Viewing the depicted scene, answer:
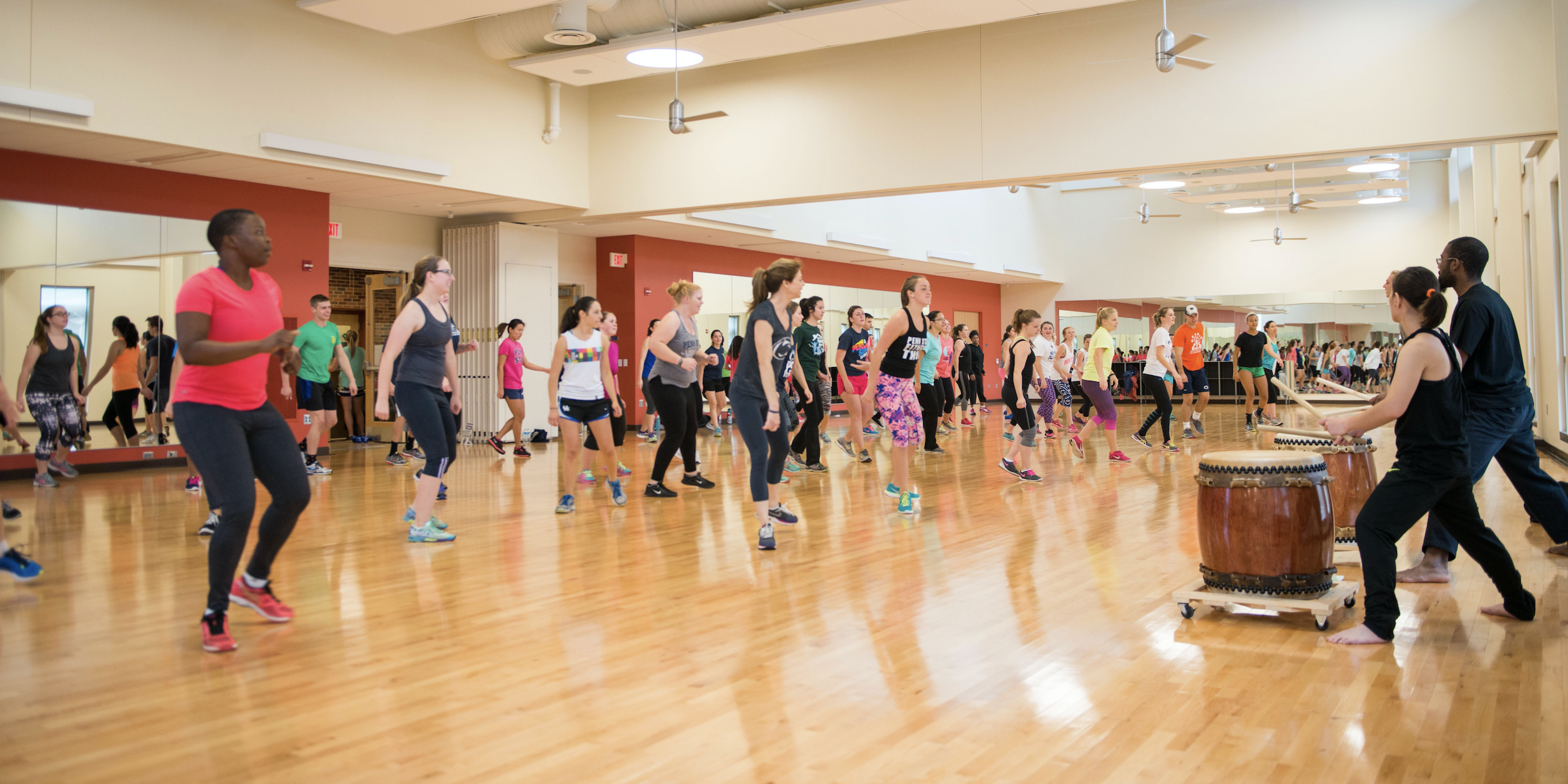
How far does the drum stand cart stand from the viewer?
3.80 m

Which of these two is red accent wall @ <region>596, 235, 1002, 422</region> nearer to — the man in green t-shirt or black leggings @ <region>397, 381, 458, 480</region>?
the man in green t-shirt

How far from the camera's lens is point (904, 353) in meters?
6.73

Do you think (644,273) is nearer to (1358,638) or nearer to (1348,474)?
(1348,474)

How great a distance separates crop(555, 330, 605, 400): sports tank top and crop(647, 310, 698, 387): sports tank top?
0.56 m

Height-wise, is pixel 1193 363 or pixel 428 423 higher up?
pixel 1193 363

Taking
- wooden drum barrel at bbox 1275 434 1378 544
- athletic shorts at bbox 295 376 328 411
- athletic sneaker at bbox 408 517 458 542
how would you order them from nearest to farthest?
wooden drum barrel at bbox 1275 434 1378 544
athletic sneaker at bbox 408 517 458 542
athletic shorts at bbox 295 376 328 411

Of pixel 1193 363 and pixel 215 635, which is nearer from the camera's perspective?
pixel 215 635

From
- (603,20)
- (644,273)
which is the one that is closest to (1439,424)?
(603,20)

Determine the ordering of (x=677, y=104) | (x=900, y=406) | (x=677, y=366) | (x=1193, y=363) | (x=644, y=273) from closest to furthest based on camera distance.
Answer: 1. (x=900, y=406)
2. (x=677, y=366)
3. (x=677, y=104)
4. (x=1193, y=363)
5. (x=644, y=273)

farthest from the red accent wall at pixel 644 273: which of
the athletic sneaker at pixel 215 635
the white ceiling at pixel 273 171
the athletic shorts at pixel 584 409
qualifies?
the athletic sneaker at pixel 215 635

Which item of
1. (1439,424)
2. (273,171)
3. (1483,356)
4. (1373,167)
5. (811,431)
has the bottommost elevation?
(811,431)

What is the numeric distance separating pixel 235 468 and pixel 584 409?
352 cm

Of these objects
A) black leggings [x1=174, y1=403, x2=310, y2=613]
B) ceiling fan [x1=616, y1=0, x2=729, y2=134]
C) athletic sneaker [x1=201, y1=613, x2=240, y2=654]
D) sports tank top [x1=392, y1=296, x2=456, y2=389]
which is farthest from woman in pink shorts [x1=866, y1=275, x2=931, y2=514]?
ceiling fan [x1=616, y1=0, x2=729, y2=134]

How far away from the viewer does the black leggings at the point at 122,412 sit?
10.1 meters
